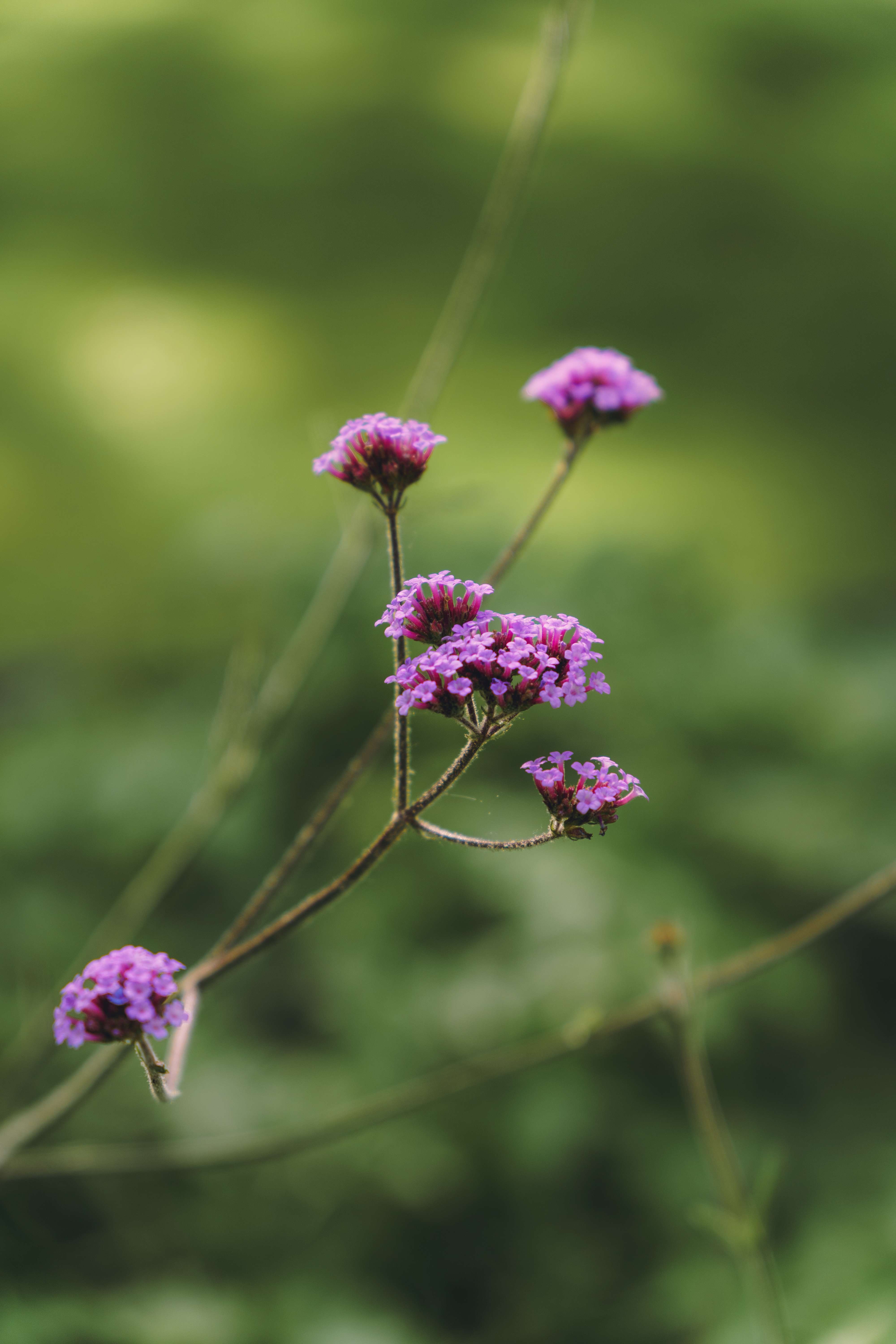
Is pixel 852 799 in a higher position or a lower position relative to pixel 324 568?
lower

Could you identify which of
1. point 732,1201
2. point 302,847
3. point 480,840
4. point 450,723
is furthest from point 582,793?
point 450,723

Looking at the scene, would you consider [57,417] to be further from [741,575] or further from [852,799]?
[852,799]

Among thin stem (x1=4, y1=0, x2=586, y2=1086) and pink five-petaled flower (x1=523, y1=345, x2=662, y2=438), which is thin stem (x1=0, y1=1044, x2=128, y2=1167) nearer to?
thin stem (x1=4, y1=0, x2=586, y2=1086)

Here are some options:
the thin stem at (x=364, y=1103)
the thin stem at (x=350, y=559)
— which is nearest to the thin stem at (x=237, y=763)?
the thin stem at (x=350, y=559)

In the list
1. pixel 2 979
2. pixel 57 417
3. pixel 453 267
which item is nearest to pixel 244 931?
pixel 2 979

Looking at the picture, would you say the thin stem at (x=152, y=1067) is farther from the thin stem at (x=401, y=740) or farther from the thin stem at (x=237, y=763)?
the thin stem at (x=237, y=763)

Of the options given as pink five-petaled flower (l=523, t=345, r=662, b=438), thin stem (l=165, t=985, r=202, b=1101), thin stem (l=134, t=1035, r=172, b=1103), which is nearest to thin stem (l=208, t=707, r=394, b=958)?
thin stem (l=165, t=985, r=202, b=1101)
